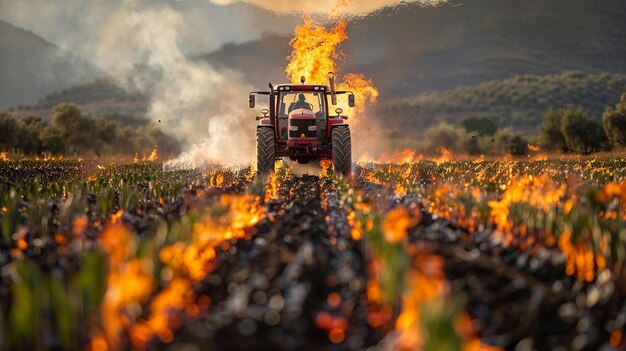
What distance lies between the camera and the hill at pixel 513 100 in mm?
97188

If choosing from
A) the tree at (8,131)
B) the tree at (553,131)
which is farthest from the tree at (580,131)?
the tree at (8,131)

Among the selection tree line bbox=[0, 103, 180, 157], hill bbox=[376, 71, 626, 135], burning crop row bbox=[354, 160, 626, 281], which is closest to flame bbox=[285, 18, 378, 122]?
burning crop row bbox=[354, 160, 626, 281]

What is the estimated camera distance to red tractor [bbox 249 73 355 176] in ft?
57.1

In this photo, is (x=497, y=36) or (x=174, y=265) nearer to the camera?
(x=174, y=265)

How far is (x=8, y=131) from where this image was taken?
46.1 m

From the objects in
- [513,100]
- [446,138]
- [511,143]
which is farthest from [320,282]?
[513,100]

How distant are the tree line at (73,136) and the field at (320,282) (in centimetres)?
3827

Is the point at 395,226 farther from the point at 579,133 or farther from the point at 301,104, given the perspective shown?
the point at 579,133

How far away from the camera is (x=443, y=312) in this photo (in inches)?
114

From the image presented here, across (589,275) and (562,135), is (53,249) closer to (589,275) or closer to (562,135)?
(589,275)

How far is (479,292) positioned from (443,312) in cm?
194

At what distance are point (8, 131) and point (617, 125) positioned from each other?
4000cm

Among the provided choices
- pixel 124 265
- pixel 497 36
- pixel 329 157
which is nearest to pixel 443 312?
pixel 124 265

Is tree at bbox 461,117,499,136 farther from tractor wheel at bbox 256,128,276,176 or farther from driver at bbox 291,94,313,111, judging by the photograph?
tractor wheel at bbox 256,128,276,176
